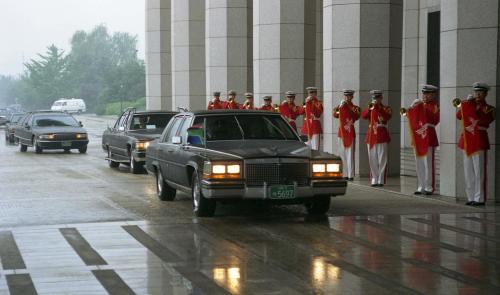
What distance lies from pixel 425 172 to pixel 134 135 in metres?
8.26

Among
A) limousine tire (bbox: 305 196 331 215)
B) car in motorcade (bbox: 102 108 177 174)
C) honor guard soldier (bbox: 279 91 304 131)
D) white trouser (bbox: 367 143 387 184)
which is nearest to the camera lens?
limousine tire (bbox: 305 196 331 215)

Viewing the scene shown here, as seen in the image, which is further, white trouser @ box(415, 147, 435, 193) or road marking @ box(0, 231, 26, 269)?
white trouser @ box(415, 147, 435, 193)

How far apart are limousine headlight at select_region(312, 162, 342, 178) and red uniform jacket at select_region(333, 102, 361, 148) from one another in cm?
743

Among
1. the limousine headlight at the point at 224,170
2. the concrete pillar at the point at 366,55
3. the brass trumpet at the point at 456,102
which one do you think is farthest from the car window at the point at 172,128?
the concrete pillar at the point at 366,55

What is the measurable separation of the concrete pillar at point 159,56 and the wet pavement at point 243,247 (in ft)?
107

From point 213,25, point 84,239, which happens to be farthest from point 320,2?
point 84,239

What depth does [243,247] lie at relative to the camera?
1066cm

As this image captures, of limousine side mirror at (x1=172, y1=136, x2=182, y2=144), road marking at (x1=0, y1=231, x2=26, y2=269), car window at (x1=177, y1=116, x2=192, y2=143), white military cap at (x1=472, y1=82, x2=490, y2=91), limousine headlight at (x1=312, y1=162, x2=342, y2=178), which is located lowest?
road marking at (x1=0, y1=231, x2=26, y2=269)

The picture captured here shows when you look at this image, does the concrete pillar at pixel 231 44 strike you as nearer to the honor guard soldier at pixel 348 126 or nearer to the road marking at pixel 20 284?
the honor guard soldier at pixel 348 126

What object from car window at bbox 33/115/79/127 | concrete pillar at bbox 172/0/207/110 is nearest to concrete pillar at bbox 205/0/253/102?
car window at bbox 33/115/79/127

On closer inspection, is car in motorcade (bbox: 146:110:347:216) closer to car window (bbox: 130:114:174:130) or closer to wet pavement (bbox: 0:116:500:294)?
wet pavement (bbox: 0:116:500:294)

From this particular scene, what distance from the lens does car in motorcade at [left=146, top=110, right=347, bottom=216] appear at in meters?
12.6

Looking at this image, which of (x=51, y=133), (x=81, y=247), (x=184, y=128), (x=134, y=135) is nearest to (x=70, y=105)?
(x=51, y=133)

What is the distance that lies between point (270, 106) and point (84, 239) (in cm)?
1477
